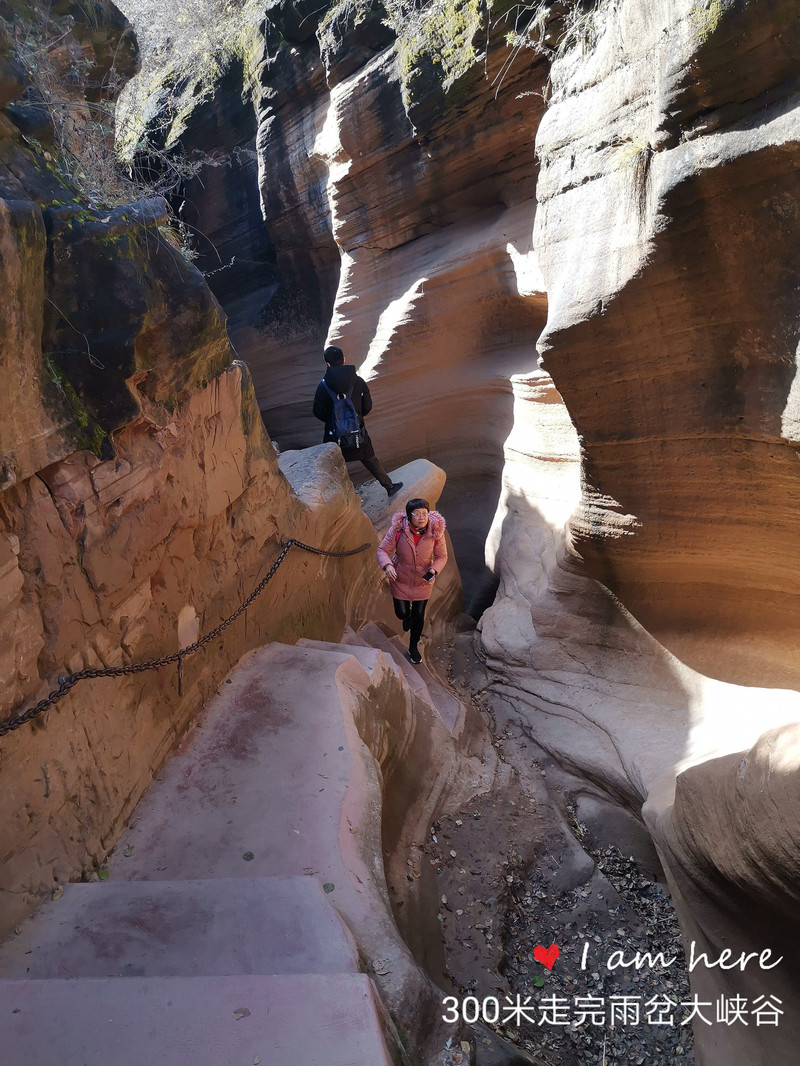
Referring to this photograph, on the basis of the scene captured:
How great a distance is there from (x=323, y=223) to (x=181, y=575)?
819 centimetres

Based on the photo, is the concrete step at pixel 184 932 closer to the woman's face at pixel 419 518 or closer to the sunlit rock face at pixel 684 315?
the woman's face at pixel 419 518

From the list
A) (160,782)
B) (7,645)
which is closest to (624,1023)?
(160,782)

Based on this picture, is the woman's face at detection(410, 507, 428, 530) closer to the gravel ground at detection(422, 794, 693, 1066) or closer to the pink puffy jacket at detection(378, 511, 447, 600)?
the pink puffy jacket at detection(378, 511, 447, 600)

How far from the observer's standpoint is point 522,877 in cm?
441

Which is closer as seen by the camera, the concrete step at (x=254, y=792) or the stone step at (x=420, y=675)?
the concrete step at (x=254, y=792)

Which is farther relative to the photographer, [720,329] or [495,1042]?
[720,329]

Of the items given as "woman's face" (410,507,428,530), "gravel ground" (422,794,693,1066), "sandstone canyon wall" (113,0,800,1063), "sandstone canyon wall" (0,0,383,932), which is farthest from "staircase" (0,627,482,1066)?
"sandstone canyon wall" (113,0,800,1063)

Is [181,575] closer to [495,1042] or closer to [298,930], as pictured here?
[298,930]

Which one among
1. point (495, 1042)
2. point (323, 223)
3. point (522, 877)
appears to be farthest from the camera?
point (323, 223)

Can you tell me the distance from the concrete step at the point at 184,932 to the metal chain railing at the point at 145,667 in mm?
663

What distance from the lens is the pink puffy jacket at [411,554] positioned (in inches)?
198

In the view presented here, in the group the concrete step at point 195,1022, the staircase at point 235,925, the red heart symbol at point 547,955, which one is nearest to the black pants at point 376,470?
the staircase at point 235,925

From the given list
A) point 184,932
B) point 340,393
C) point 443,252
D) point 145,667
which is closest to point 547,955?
point 184,932

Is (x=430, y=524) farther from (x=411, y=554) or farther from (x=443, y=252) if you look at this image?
(x=443, y=252)
